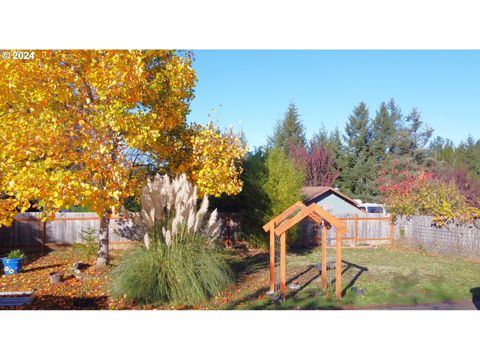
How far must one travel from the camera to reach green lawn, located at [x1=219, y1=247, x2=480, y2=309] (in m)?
6.16

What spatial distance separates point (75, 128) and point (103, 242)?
8.17 ft

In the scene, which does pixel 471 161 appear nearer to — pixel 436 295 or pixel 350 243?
pixel 350 243

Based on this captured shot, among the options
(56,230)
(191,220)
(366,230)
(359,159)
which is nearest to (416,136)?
(359,159)

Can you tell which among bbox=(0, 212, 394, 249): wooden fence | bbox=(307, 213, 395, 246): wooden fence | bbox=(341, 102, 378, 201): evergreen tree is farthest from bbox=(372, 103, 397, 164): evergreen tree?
bbox=(0, 212, 394, 249): wooden fence

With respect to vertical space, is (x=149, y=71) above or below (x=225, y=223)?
above

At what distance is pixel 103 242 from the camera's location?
7.69 m

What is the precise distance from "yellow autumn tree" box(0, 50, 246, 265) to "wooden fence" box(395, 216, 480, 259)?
6.76 meters

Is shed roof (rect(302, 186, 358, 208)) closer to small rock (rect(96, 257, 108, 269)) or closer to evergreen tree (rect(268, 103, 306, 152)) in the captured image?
evergreen tree (rect(268, 103, 306, 152))

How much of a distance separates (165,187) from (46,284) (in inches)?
98.4

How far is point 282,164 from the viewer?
1013 cm

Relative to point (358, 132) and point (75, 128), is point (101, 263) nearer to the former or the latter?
point (75, 128)

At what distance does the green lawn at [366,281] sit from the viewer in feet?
20.2
